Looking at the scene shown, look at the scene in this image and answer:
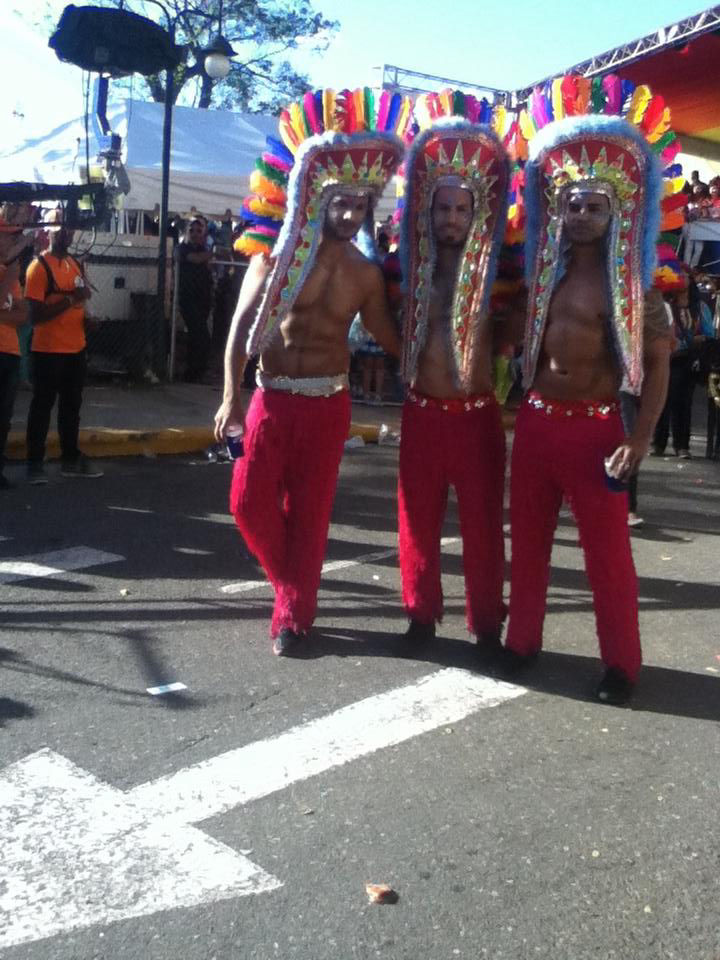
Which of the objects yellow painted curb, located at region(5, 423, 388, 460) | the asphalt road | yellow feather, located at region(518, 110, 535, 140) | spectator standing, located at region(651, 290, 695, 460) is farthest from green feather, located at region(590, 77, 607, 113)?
spectator standing, located at region(651, 290, 695, 460)

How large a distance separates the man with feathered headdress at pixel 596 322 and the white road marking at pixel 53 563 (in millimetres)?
2622

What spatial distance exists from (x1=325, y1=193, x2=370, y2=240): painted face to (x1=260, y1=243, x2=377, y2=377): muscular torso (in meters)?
0.09

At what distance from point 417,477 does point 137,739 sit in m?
1.48

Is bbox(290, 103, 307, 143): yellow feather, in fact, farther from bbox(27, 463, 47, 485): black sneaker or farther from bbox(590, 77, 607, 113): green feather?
bbox(27, 463, 47, 485): black sneaker

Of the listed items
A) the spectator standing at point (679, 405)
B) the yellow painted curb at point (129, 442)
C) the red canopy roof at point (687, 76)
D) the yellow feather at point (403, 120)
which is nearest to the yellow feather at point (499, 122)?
the yellow feather at point (403, 120)

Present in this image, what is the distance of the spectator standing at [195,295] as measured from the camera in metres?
13.0

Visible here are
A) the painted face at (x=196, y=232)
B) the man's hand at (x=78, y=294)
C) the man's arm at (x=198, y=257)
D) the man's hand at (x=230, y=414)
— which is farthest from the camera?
the painted face at (x=196, y=232)

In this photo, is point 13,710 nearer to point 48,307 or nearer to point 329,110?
point 329,110

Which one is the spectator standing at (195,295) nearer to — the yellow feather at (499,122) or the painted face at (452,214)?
the yellow feather at (499,122)

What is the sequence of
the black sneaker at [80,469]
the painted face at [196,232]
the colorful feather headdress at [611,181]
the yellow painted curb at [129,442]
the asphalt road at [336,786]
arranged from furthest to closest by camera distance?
the painted face at [196,232]
the yellow painted curb at [129,442]
the black sneaker at [80,469]
the colorful feather headdress at [611,181]
the asphalt road at [336,786]

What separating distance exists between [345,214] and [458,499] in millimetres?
1173

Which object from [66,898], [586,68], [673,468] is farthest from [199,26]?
[66,898]

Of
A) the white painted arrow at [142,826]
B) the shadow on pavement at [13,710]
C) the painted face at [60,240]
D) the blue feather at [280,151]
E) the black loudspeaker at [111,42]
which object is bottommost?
the white painted arrow at [142,826]

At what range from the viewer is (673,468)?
9953 mm
